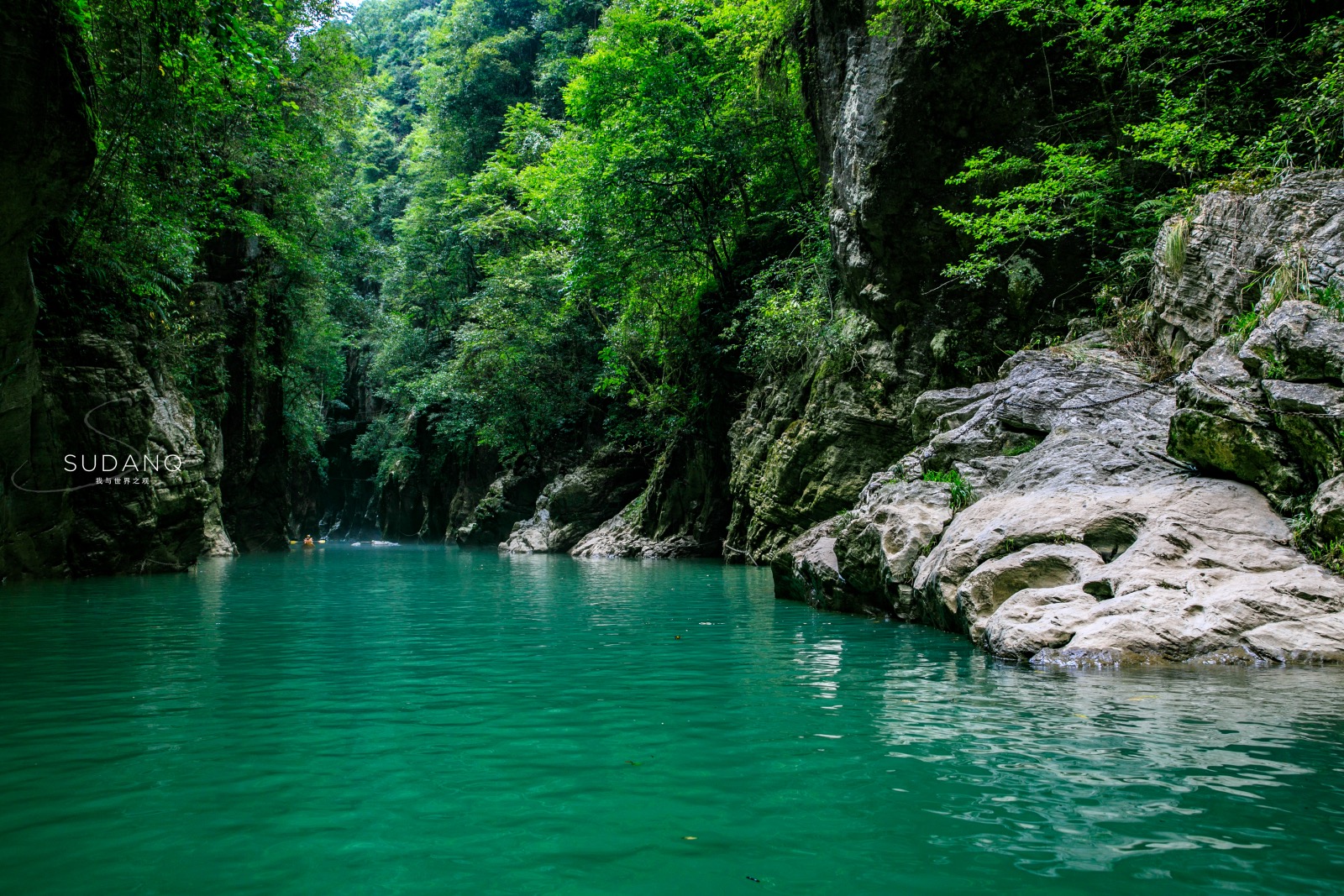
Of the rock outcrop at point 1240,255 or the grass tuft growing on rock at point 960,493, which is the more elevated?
the rock outcrop at point 1240,255

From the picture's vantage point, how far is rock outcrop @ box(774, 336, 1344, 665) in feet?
19.5

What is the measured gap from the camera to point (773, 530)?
1903cm

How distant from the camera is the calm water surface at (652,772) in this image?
2.63 meters

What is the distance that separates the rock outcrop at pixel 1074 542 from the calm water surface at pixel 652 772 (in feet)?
1.34

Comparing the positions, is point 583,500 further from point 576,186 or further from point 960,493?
point 960,493

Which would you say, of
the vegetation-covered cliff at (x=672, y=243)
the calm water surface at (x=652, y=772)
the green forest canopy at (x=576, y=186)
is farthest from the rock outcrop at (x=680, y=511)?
the calm water surface at (x=652, y=772)

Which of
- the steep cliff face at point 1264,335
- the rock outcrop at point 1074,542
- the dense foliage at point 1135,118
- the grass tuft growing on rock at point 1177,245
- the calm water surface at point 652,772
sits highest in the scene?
the dense foliage at point 1135,118

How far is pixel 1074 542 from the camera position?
7.22 meters

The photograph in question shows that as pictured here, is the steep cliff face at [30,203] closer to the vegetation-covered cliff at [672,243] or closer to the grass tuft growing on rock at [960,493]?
the vegetation-covered cliff at [672,243]

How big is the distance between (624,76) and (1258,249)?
20.5 meters

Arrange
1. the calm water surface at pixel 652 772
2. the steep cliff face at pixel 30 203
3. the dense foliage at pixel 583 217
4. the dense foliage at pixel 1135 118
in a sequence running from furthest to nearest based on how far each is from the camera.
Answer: the dense foliage at pixel 583 217
the dense foliage at pixel 1135 118
the steep cliff face at pixel 30 203
the calm water surface at pixel 652 772

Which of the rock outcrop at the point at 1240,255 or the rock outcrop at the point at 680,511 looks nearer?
the rock outcrop at the point at 1240,255

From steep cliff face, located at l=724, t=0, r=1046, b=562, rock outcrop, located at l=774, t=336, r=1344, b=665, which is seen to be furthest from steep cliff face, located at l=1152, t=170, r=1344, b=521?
steep cliff face, located at l=724, t=0, r=1046, b=562

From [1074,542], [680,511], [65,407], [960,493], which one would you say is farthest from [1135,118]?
[65,407]
